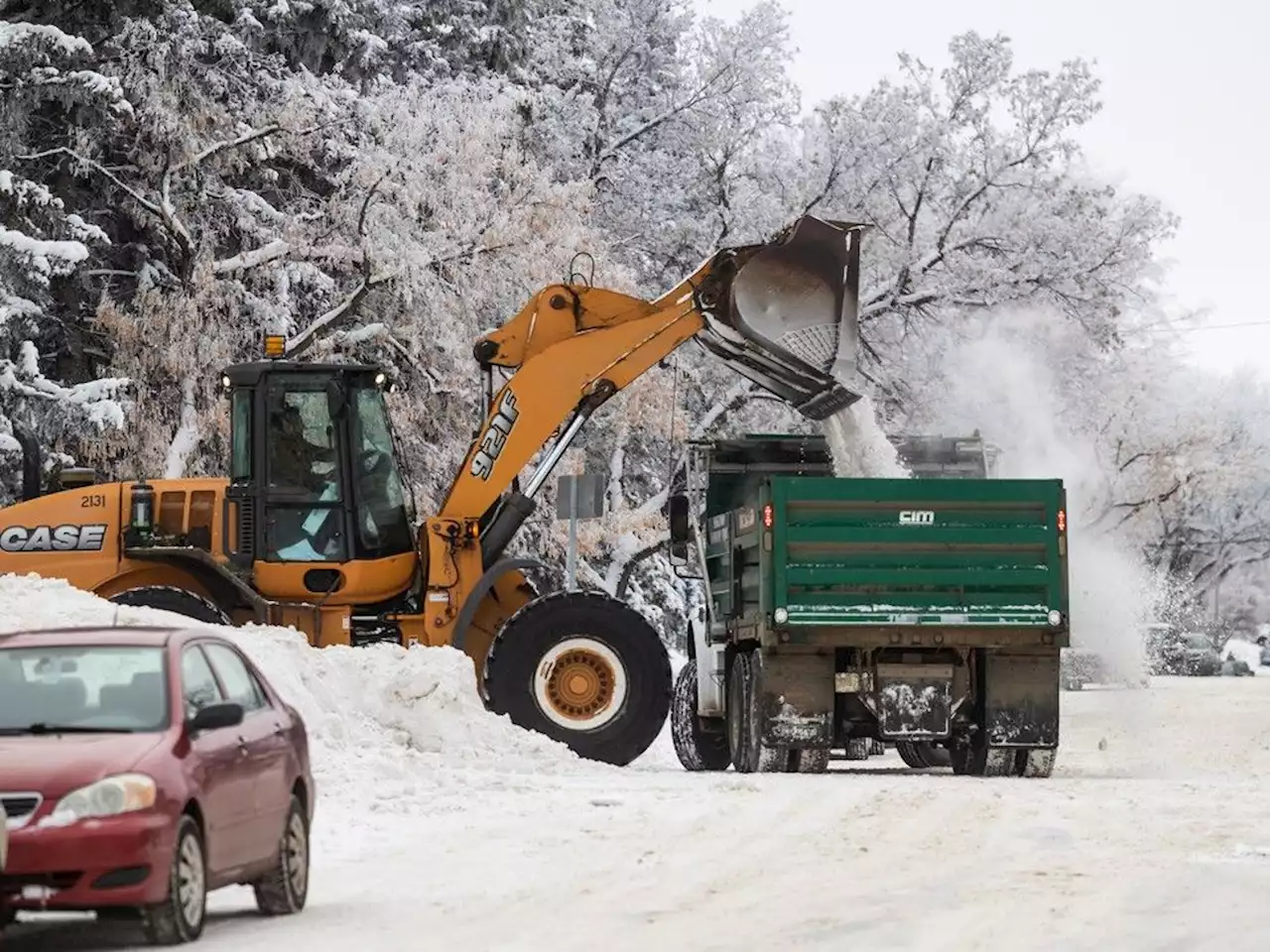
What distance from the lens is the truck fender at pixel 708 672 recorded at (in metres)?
22.8

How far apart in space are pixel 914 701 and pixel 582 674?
2.67 metres

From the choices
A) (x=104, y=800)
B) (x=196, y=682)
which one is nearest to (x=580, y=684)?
(x=196, y=682)

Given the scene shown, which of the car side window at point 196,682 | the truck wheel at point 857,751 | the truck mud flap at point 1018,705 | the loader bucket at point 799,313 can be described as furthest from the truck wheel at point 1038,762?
the car side window at point 196,682

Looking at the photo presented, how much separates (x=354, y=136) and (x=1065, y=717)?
1356 cm

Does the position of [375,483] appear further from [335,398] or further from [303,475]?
[335,398]

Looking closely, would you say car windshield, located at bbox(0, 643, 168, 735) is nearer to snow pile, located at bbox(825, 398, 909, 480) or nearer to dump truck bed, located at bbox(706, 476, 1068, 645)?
dump truck bed, located at bbox(706, 476, 1068, 645)

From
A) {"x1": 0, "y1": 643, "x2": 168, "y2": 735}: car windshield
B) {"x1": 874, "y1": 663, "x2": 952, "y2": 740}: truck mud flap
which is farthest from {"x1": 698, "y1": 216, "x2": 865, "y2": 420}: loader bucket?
{"x1": 0, "y1": 643, "x2": 168, "y2": 735}: car windshield

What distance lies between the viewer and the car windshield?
10508mm

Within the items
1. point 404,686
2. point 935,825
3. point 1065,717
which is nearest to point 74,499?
point 404,686

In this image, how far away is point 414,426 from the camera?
38.2 metres

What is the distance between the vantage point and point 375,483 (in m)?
21.4

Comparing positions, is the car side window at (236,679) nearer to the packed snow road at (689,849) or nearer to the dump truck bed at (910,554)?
the packed snow road at (689,849)

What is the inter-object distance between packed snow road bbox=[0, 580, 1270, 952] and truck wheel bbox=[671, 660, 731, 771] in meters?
1.32

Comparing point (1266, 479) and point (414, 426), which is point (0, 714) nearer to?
point (414, 426)
